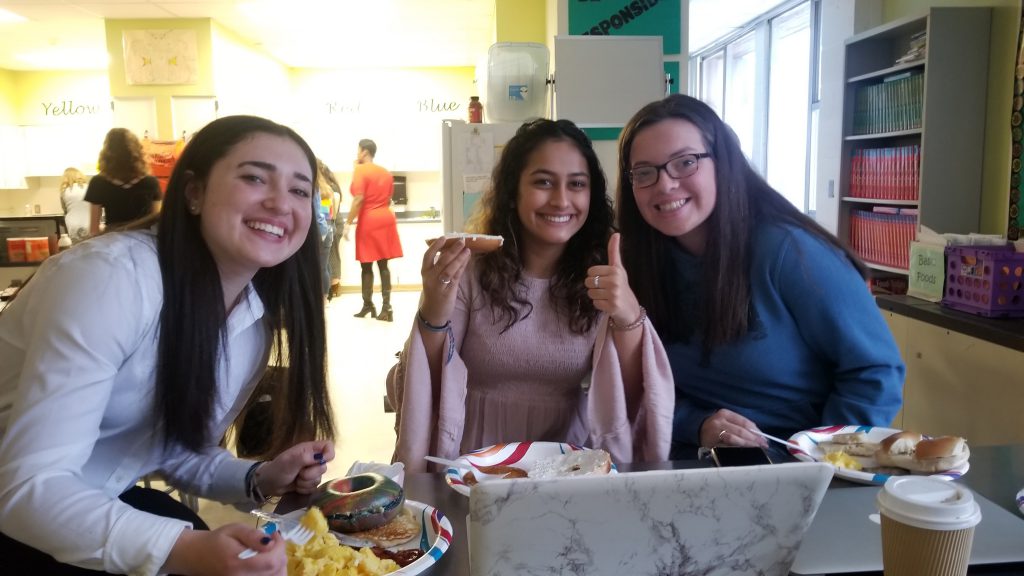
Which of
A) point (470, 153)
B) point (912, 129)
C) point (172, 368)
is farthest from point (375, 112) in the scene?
point (172, 368)

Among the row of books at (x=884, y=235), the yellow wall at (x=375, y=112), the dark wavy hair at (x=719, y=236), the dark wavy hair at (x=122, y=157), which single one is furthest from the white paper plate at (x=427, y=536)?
the yellow wall at (x=375, y=112)

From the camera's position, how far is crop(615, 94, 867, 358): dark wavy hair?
5.24 feet

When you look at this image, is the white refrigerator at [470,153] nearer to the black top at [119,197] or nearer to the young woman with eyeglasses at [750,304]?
the young woman with eyeglasses at [750,304]

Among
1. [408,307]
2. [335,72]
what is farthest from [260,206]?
[335,72]

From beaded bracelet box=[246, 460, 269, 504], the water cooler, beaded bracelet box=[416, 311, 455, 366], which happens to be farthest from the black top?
beaded bracelet box=[246, 460, 269, 504]

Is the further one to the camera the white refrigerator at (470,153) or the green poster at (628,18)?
the green poster at (628,18)

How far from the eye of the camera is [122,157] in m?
4.58

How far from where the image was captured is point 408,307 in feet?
26.2

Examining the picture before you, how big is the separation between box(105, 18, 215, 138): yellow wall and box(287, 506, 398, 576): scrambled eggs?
21.7ft

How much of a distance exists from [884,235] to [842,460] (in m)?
3.36

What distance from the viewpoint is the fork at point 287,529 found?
0.94 metres

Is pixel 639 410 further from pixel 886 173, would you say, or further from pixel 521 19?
pixel 521 19

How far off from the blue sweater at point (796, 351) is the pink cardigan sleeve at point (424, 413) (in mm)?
510

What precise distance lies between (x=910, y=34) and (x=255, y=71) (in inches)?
260
